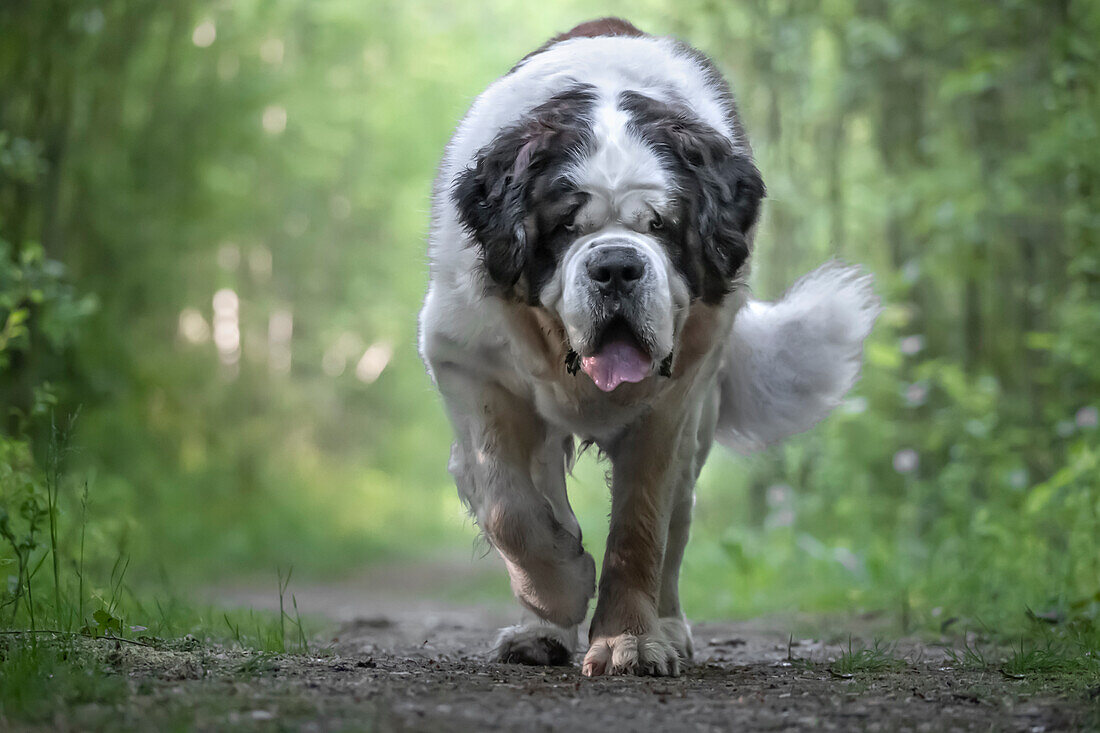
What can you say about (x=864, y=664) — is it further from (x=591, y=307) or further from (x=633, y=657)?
(x=591, y=307)

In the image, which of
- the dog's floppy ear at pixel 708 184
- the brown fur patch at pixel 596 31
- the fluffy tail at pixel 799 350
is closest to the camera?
the dog's floppy ear at pixel 708 184

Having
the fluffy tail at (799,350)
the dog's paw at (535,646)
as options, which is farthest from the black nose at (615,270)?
the fluffy tail at (799,350)

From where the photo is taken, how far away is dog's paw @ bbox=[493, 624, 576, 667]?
3.52 metres

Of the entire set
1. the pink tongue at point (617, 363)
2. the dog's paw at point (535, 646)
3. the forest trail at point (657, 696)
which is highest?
the pink tongue at point (617, 363)

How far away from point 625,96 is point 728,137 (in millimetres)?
383

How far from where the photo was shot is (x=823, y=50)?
9914 mm

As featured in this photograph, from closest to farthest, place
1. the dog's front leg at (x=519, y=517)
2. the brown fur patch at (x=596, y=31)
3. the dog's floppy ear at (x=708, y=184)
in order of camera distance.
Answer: the dog's floppy ear at (x=708, y=184) < the dog's front leg at (x=519, y=517) < the brown fur patch at (x=596, y=31)

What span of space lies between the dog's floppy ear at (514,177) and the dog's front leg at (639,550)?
0.72 m

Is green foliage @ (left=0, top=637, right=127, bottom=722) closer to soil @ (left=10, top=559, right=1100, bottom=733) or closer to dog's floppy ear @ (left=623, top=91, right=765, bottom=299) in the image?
soil @ (left=10, top=559, right=1100, bottom=733)

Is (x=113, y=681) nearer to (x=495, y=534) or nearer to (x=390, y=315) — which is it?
(x=495, y=534)

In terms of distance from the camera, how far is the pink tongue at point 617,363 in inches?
126

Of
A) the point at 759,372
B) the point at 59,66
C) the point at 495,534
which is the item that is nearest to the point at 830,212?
the point at 759,372

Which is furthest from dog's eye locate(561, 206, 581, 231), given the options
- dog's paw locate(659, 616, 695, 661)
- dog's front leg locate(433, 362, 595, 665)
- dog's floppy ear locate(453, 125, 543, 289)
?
dog's paw locate(659, 616, 695, 661)

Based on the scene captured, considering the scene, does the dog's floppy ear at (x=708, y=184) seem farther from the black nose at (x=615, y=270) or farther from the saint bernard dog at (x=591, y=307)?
the black nose at (x=615, y=270)
